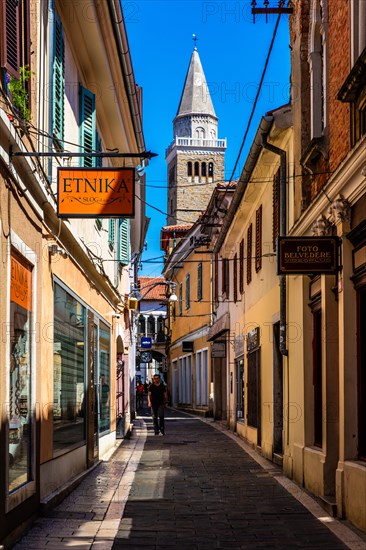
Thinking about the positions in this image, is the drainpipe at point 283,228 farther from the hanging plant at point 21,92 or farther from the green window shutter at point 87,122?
the hanging plant at point 21,92

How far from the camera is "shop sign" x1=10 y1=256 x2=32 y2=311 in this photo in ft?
29.5

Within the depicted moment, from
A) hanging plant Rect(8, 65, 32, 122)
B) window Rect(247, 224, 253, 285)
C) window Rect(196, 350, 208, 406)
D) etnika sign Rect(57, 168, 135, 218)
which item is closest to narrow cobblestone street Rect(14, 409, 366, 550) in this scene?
etnika sign Rect(57, 168, 135, 218)

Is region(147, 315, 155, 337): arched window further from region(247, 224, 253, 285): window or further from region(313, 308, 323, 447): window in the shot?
region(313, 308, 323, 447): window

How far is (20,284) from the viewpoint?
30.9ft

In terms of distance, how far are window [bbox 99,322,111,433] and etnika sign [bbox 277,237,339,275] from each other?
23.8 ft

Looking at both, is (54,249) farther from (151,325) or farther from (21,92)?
(151,325)

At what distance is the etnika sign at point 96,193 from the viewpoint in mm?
9938

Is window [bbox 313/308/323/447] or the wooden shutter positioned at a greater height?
the wooden shutter

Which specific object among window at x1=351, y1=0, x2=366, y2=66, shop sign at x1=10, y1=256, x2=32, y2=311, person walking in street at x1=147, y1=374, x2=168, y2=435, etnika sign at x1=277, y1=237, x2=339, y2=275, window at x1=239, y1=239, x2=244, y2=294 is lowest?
person walking in street at x1=147, y1=374, x2=168, y2=435

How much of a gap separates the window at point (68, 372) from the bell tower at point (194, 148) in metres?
93.2

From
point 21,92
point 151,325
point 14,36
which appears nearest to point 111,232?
point 21,92

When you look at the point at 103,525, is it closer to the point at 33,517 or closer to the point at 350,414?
the point at 33,517

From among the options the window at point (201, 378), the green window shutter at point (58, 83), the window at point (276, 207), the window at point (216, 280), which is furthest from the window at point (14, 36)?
the window at point (201, 378)

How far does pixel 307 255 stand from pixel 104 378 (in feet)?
29.9
